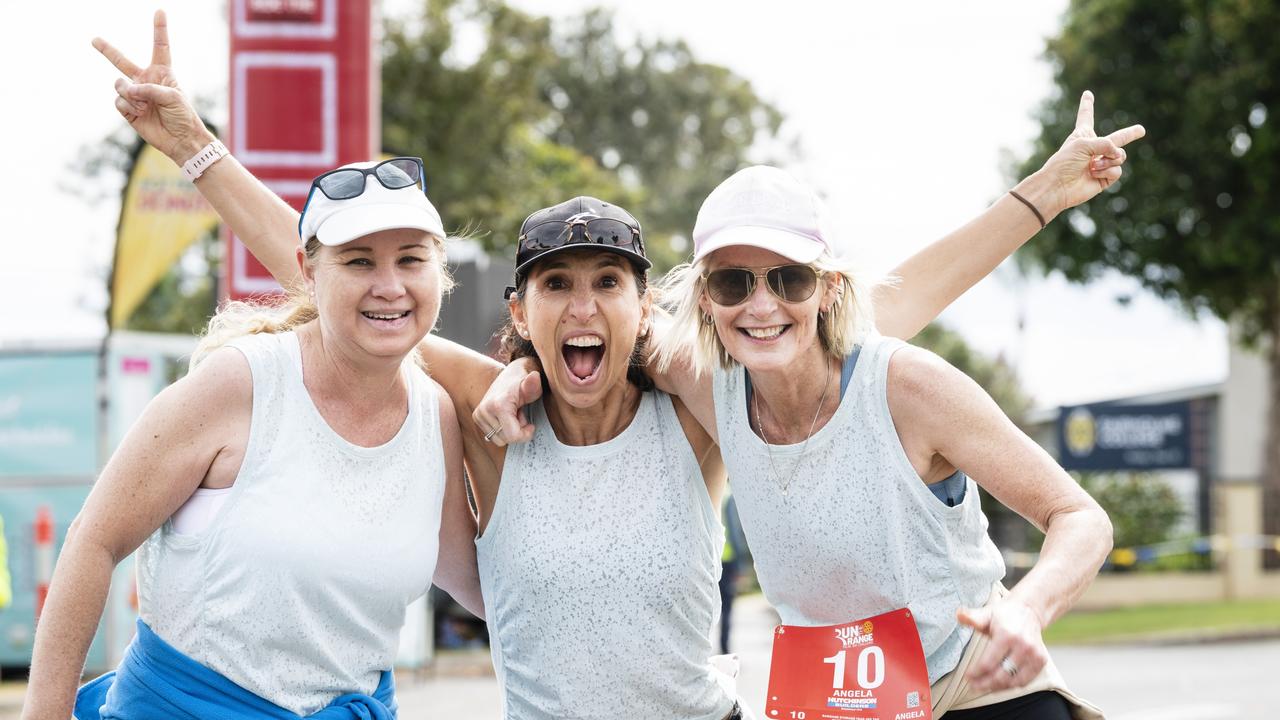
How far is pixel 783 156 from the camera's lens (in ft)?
132

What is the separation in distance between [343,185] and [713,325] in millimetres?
913

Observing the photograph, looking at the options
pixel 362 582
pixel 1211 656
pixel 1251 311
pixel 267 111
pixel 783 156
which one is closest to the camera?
pixel 362 582

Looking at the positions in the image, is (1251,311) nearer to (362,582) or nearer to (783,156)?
(783,156)

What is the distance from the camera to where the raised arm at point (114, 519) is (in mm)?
2805

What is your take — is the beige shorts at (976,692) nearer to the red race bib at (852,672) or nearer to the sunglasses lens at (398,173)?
the red race bib at (852,672)

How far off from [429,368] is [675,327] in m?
0.69

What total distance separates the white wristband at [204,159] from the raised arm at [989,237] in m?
1.77

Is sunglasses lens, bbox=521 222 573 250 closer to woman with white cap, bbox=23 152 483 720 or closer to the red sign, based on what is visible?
woman with white cap, bbox=23 152 483 720

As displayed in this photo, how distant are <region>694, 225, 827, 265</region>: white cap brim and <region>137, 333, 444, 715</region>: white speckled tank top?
2.79 ft

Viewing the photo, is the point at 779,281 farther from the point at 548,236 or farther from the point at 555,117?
the point at 555,117

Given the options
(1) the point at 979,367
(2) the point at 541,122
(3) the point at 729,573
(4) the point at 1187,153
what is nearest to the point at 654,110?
(2) the point at 541,122

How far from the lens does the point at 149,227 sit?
13.4m

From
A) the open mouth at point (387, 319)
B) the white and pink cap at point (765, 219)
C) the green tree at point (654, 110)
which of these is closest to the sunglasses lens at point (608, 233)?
the white and pink cap at point (765, 219)

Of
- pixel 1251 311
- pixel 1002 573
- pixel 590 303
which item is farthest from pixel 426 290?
pixel 1251 311
